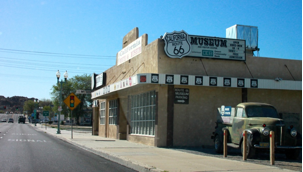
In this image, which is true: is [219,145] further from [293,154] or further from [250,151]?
[293,154]

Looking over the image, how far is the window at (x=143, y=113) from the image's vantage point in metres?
17.8

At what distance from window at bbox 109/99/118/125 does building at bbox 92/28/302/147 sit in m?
4.85

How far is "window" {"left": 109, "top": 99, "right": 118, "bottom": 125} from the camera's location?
80.6 ft

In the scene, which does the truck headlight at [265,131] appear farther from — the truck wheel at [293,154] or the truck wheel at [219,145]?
the truck wheel at [219,145]

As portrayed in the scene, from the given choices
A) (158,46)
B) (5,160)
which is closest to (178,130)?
(158,46)

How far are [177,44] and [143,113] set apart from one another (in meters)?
4.91

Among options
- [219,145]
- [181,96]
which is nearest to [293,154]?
[219,145]

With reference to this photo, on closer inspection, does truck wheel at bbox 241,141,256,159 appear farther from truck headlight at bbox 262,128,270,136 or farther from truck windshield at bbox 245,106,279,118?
truck windshield at bbox 245,106,279,118

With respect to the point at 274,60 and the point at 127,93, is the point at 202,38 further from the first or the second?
the point at 127,93

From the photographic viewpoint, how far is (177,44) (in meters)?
17.0

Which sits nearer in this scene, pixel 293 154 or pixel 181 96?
pixel 293 154

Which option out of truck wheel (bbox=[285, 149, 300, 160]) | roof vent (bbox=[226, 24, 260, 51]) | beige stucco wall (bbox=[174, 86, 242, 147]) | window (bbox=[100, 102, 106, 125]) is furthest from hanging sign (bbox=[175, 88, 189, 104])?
window (bbox=[100, 102, 106, 125])

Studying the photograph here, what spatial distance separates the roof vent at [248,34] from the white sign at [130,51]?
672cm

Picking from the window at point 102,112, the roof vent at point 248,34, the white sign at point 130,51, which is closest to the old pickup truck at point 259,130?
the white sign at point 130,51
